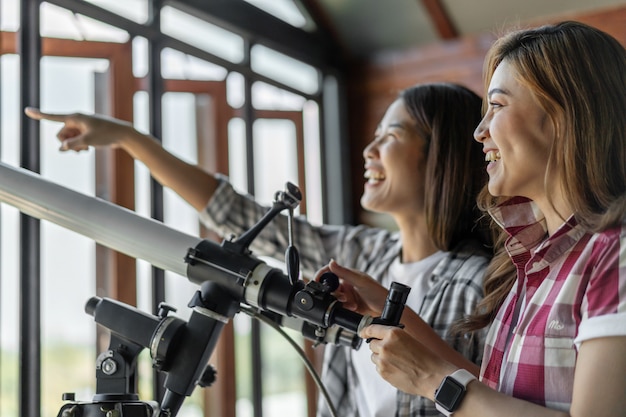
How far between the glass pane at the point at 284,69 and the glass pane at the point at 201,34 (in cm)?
11

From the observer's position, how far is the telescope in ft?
4.01

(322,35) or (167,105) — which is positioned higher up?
(322,35)

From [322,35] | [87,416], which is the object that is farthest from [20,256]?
[322,35]

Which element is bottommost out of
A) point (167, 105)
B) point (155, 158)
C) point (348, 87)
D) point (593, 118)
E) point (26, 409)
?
point (26, 409)

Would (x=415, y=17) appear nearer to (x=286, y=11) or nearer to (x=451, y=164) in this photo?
(x=286, y=11)

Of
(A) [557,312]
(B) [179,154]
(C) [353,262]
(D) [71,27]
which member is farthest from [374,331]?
(B) [179,154]

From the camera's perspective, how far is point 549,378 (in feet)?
3.33

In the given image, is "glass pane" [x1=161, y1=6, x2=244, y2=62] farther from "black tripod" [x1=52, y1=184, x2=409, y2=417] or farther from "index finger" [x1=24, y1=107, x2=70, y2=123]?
"black tripod" [x1=52, y1=184, x2=409, y2=417]

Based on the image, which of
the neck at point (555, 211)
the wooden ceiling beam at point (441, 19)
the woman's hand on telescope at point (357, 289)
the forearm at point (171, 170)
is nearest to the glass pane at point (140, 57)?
the forearm at point (171, 170)

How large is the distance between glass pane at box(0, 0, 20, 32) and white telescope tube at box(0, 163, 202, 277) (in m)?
0.88

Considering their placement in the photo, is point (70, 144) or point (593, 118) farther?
point (70, 144)

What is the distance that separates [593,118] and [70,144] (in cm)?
108

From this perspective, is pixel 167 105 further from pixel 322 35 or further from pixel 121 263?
pixel 322 35

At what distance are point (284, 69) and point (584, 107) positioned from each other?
2591 millimetres
